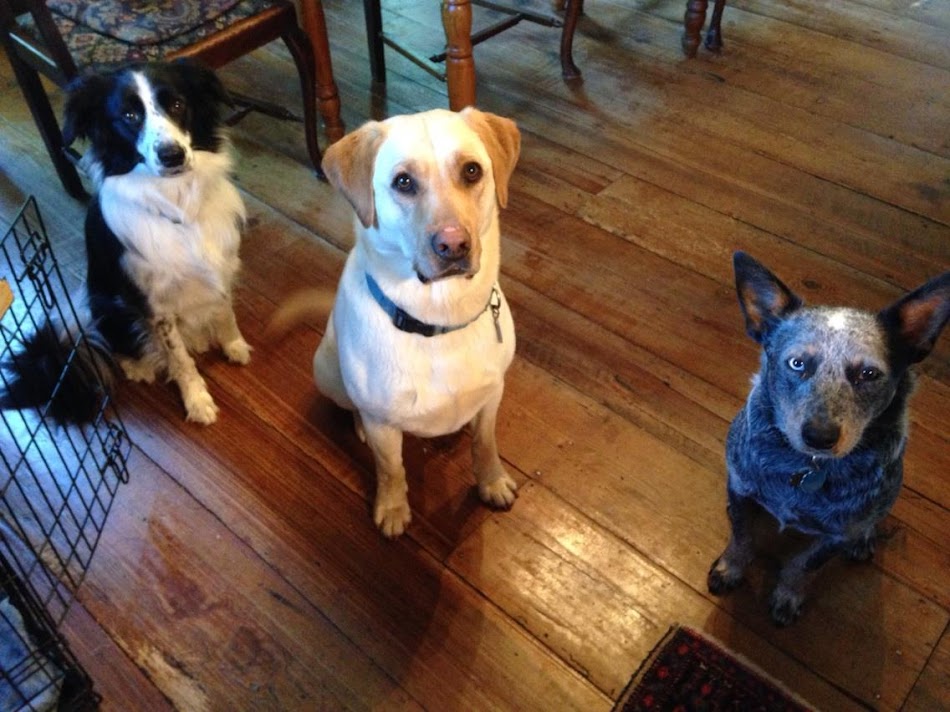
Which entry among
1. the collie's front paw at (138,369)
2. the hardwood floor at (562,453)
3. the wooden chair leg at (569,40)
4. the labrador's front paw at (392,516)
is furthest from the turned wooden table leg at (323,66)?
the labrador's front paw at (392,516)

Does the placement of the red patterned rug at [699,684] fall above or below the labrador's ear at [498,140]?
below

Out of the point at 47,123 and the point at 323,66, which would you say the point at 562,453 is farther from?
the point at 47,123

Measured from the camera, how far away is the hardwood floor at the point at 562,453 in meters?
1.46

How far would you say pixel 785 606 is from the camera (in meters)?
1.48

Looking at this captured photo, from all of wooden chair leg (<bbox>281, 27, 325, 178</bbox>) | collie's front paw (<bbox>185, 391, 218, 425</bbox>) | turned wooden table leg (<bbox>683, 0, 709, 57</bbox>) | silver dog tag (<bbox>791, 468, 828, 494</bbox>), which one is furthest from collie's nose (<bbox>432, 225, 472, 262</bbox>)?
turned wooden table leg (<bbox>683, 0, 709, 57</bbox>)

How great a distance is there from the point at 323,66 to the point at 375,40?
51cm

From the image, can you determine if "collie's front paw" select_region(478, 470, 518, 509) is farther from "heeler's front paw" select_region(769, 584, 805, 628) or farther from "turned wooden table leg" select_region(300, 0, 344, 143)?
"turned wooden table leg" select_region(300, 0, 344, 143)

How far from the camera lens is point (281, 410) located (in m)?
1.88

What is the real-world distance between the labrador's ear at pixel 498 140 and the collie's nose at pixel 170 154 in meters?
0.65

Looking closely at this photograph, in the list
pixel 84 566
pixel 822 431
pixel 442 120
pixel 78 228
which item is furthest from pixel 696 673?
pixel 78 228

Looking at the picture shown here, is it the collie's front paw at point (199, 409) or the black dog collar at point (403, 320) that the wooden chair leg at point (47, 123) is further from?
the black dog collar at point (403, 320)

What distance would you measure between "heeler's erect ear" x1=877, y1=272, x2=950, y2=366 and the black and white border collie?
4.45 ft

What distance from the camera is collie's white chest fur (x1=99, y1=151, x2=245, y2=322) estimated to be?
5.38ft

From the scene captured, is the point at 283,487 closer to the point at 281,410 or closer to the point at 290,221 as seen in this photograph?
the point at 281,410
